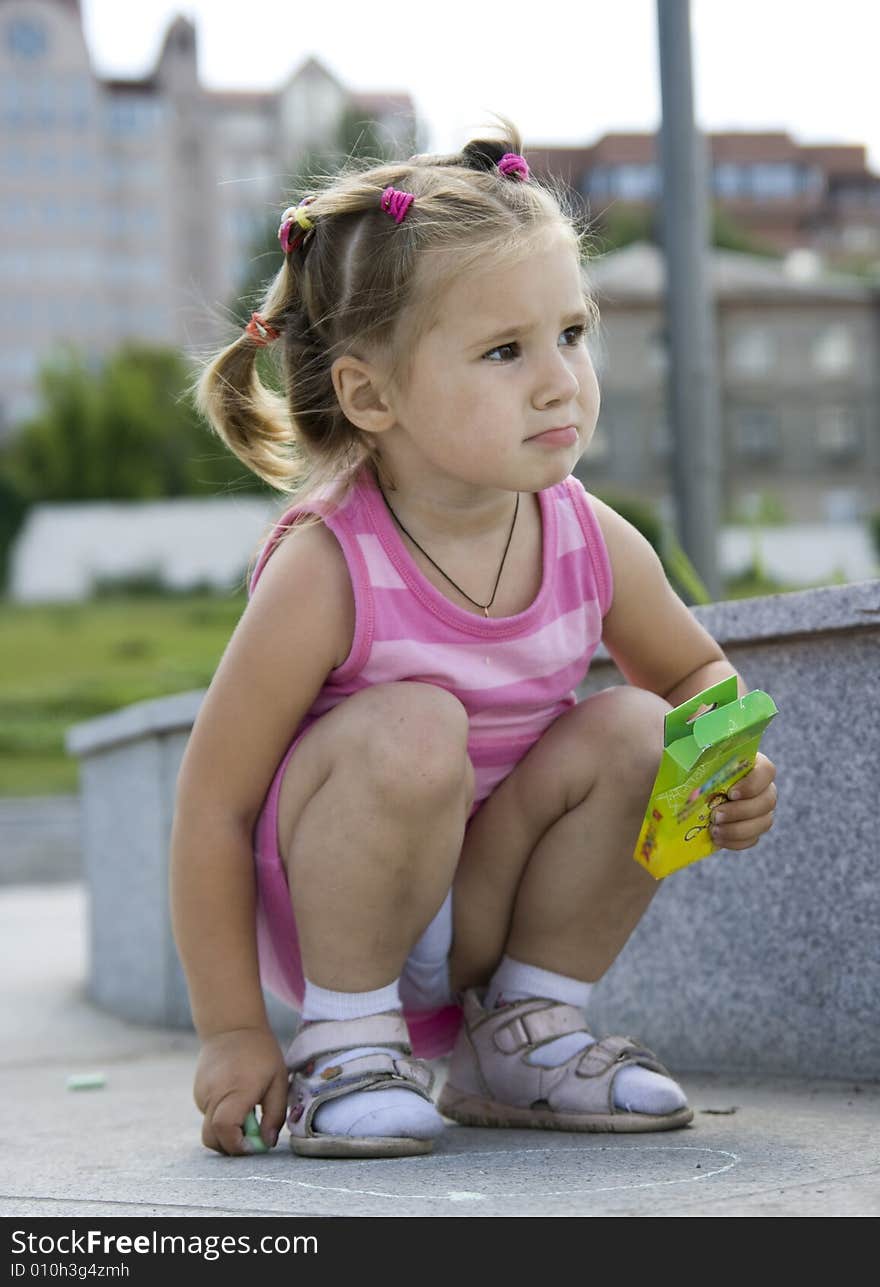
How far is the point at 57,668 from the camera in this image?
2262 centimetres

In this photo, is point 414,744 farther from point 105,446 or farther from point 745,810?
point 105,446

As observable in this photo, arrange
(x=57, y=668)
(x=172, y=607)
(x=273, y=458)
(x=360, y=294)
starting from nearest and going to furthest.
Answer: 1. (x=360, y=294)
2. (x=273, y=458)
3. (x=57, y=668)
4. (x=172, y=607)

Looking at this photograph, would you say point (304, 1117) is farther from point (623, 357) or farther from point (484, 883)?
point (623, 357)

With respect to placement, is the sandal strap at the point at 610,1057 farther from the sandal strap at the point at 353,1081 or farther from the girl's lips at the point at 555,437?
the girl's lips at the point at 555,437

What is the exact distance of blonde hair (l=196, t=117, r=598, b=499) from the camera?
2.01m

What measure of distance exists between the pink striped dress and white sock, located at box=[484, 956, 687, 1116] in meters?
0.15

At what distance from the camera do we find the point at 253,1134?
2.01 meters

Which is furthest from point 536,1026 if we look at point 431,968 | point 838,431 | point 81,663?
point 838,431

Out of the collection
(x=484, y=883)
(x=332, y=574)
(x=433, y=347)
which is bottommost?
(x=484, y=883)

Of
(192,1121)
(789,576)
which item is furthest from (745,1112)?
(789,576)

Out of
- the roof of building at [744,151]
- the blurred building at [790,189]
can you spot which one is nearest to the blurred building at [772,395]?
the roof of building at [744,151]

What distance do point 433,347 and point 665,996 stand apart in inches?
46.3

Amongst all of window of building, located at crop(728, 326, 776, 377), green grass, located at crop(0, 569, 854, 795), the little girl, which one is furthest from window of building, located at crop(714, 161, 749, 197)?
the little girl

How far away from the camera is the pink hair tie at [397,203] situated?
2.04 meters
